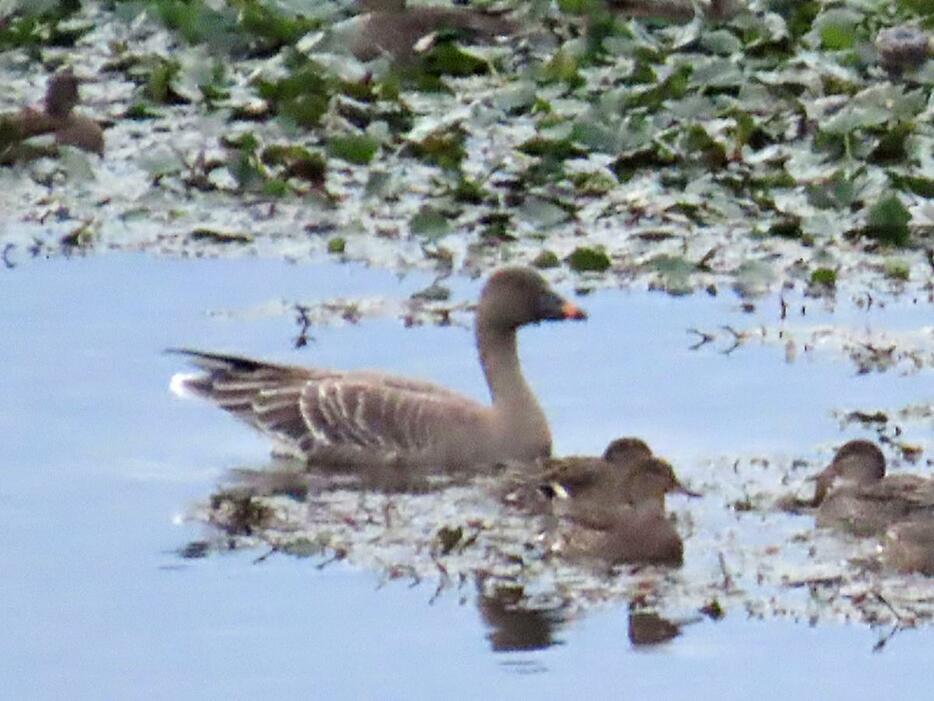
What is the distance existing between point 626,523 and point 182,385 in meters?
2.40

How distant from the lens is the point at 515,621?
9.54 metres

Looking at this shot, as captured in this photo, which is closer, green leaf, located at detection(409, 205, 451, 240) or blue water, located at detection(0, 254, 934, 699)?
blue water, located at detection(0, 254, 934, 699)

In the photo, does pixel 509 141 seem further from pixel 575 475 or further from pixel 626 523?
pixel 626 523

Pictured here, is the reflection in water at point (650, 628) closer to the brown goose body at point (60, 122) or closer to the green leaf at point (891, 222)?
the green leaf at point (891, 222)

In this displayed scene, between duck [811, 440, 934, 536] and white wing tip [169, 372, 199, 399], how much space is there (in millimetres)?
2561

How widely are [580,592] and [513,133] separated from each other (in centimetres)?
643

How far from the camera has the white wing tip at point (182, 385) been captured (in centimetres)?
1195

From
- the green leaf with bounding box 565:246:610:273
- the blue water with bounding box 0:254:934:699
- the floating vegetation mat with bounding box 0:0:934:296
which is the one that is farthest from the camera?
the floating vegetation mat with bounding box 0:0:934:296

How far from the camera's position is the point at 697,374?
1247 centimetres

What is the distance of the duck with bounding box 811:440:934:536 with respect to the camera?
33.8 ft

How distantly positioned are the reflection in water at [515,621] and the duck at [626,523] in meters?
0.47

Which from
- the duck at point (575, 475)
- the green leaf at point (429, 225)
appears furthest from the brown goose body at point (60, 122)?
the duck at point (575, 475)

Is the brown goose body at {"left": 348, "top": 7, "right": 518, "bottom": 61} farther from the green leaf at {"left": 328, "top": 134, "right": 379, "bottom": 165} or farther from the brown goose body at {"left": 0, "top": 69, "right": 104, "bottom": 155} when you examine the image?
the brown goose body at {"left": 0, "top": 69, "right": 104, "bottom": 155}

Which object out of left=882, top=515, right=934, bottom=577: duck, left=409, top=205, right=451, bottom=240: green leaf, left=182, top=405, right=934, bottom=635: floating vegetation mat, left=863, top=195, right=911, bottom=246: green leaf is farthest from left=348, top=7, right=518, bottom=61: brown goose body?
left=882, top=515, right=934, bottom=577: duck
